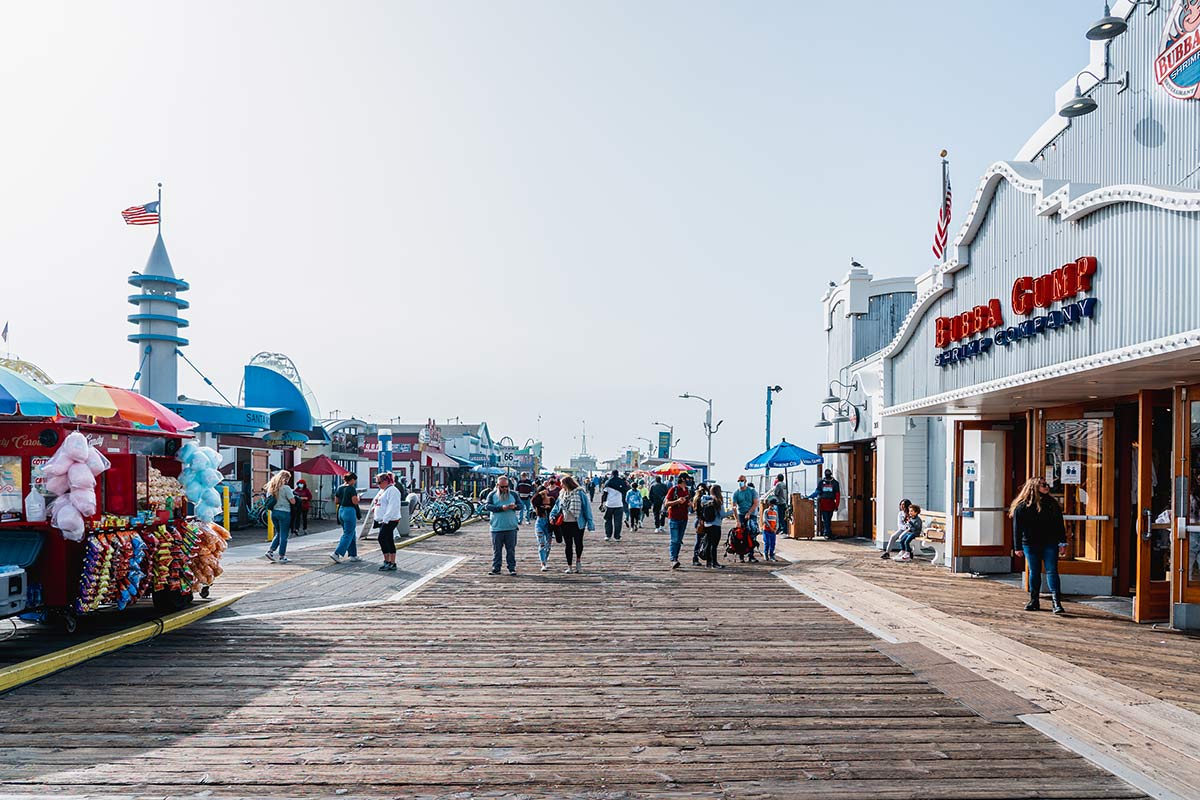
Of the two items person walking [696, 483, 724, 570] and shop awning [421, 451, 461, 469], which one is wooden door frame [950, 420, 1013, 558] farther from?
shop awning [421, 451, 461, 469]

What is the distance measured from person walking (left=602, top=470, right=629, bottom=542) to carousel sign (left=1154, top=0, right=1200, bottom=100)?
1534 cm

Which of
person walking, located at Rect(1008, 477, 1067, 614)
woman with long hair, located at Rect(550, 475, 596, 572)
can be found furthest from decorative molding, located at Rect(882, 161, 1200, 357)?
woman with long hair, located at Rect(550, 475, 596, 572)

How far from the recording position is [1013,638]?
1017 cm

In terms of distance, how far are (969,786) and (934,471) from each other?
18.7 meters

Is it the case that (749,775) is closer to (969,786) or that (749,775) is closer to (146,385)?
(969,786)

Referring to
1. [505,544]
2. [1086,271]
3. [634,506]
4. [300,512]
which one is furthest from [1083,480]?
[300,512]

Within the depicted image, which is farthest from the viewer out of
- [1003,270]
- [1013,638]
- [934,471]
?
[934,471]

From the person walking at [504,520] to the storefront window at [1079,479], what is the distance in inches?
327

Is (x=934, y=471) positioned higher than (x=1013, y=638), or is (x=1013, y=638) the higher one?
(x=934, y=471)

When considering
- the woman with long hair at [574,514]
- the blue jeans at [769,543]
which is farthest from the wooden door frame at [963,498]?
the woman with long hair at [574,514]

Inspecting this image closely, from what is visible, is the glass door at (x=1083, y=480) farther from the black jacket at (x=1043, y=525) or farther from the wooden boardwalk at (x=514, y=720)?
the wooden boardwalk at (x=514, y=720)

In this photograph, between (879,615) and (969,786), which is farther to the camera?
(879,615)

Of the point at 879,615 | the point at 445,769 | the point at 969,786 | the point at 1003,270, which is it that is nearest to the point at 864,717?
the point at 969,786

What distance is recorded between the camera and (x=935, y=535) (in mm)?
20078
